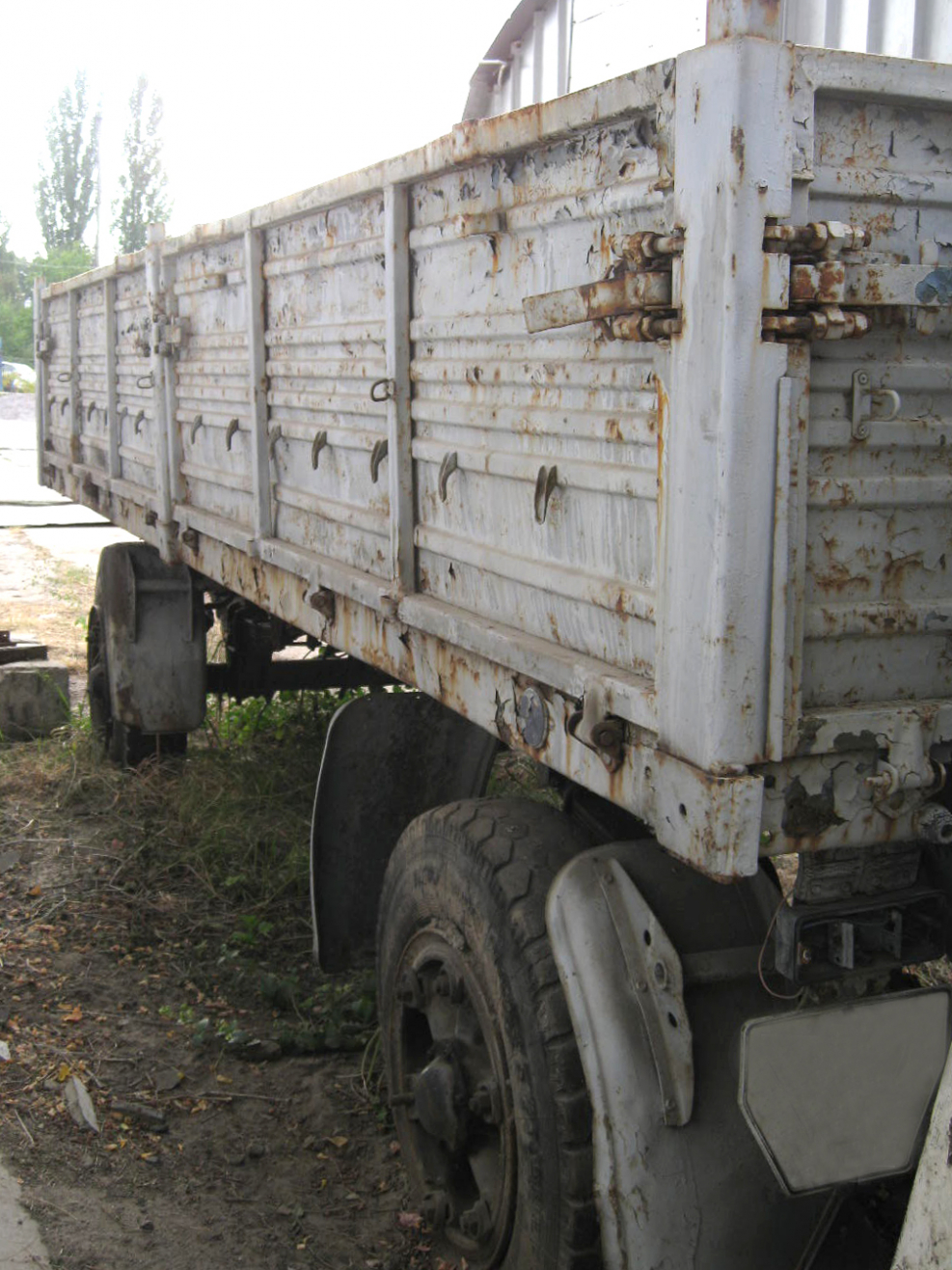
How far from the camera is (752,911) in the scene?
7.31 ft

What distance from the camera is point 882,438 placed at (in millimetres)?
1839

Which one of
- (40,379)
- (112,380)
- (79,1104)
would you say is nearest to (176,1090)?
(79,1104)

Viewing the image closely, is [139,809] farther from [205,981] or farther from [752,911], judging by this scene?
[752,911]

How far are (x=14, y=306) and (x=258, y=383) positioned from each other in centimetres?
4940

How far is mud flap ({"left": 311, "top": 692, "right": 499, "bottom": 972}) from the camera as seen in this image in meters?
3.19

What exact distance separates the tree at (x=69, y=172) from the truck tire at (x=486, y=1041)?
51244 millimetres

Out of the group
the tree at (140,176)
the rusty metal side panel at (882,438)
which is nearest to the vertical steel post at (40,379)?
the rusty metal side panel at (882,438)

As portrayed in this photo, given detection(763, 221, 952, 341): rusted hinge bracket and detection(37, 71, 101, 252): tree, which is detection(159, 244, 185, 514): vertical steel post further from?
detection(37, 71, 101, 252): tree

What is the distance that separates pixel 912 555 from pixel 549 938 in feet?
2.70

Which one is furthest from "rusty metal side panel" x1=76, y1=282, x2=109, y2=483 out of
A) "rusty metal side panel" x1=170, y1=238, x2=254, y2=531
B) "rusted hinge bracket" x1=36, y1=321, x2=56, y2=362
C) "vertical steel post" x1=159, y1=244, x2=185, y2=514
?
"rusty metal side panel" x1=170, y1=238, x2=254, y2=531

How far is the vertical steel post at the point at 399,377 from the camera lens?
106 inches

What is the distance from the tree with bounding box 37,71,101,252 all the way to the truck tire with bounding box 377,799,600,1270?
51.2 meters

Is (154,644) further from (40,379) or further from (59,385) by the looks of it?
(40,379)

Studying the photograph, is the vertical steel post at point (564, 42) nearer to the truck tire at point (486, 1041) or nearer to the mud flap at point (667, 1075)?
the truck tire at point (486, 1041)
